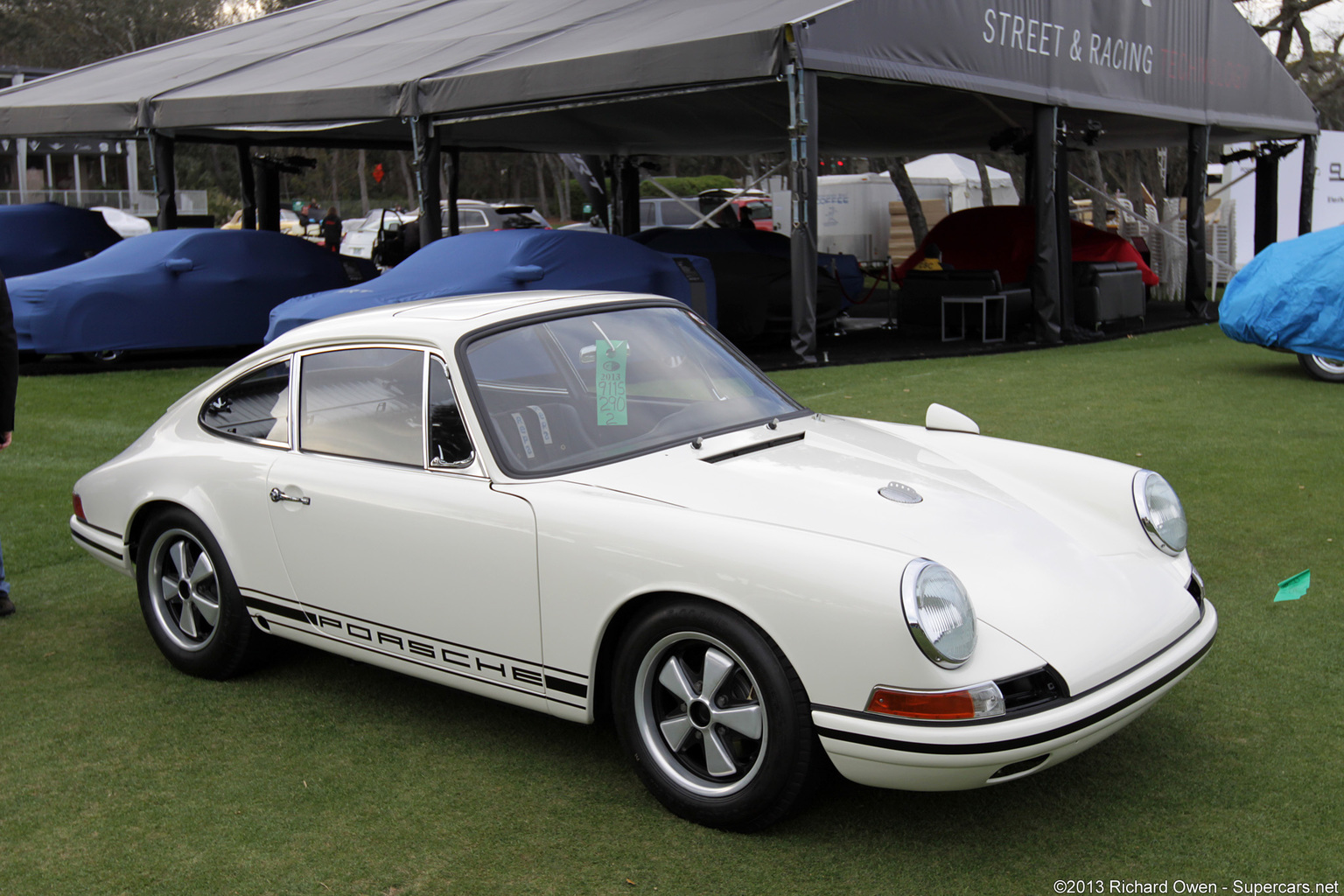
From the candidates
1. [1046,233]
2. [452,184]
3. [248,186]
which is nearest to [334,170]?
[248,186]

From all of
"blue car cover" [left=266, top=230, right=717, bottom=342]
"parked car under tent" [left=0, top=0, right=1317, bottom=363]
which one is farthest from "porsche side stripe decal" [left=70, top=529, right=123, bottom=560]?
"parked car under tent" [left=0, top=0, right=1317, bottom=363]

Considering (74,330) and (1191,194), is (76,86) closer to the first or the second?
(74,330)

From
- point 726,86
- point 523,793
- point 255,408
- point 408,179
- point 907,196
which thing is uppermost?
point 408,179

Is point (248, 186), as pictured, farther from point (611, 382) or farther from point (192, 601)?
point (611, 382)

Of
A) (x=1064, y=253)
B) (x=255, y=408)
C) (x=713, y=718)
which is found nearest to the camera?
(x=713, y=718)

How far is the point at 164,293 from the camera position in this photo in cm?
1267

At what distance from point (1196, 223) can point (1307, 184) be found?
485 centimetres

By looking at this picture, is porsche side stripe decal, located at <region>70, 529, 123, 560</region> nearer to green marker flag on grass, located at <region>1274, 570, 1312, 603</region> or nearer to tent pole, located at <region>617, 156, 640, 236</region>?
green marker flag on grass, located at <region>1274, 570, 1312, 603</region>

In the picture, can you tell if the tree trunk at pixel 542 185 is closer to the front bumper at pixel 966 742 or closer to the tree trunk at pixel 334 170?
the tree trunk at pixel 334 170

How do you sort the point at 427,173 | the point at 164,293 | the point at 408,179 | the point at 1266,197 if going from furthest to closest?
1. the point at 408,179
2. the point at 1266,197
3. the point at 427,173
4. the point at 164,293

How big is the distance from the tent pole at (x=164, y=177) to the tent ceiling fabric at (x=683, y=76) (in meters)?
0.31

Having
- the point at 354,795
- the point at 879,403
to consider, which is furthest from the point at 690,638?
the point at 879,403

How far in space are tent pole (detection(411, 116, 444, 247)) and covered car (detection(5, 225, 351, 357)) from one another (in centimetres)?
136

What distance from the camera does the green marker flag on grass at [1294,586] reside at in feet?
15.1
